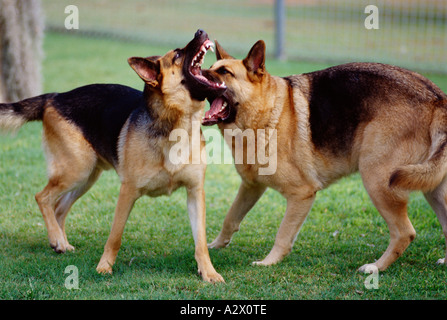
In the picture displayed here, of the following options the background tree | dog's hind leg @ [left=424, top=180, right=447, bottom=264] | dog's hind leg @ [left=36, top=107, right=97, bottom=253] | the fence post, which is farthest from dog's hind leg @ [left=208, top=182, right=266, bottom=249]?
the fence post

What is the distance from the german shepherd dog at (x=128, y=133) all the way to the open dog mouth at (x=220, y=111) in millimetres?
226

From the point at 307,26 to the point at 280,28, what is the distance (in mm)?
2779

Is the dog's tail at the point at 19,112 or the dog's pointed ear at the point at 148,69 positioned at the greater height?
the dog's pointed ear at the point at 148,69

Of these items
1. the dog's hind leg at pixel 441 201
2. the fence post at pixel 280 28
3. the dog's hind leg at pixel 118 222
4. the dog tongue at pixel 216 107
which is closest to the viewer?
the dog's hind leg at pixel 118 222

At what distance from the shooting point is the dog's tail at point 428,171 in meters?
4.12

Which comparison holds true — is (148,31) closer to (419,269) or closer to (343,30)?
(343,30)

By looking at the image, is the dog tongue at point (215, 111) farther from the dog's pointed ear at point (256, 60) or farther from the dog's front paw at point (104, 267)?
the dog's front paw at point (104, 267)

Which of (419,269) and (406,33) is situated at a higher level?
(406,33)

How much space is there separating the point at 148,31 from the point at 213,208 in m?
11.6

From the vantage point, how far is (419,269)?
4602 mm

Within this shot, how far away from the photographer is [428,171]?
13.7 ft

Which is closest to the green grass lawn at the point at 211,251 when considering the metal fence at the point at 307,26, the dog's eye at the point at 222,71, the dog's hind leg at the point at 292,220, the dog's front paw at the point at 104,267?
the dog's front paw at the point at 104,267

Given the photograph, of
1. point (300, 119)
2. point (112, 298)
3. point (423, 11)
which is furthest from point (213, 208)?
point (423, 11)

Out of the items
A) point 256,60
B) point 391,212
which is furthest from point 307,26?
point 391,212
